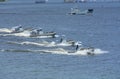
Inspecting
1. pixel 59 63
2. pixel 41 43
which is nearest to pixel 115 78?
pixel 59 63

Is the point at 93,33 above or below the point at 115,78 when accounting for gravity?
below

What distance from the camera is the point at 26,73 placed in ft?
232

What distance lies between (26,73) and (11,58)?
45.2ft

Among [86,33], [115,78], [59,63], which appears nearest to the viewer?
[115,78]

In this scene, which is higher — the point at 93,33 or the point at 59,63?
the point at 59,63

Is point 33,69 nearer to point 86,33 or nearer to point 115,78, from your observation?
point 115,78

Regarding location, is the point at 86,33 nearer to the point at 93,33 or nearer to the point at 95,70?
the point at 93,33

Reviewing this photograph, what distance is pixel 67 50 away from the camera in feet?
304

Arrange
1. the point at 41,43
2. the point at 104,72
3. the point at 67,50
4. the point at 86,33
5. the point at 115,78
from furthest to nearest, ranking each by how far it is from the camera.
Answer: the point at 86,33
the point at 41,43
the point at 67,50
the point at 104,72
the point at 115,78

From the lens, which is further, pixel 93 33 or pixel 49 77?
pixel 93 33

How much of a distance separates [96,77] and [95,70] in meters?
5.89

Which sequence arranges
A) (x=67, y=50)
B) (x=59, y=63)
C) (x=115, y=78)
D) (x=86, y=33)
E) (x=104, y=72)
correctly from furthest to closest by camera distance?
(x=86, y=33) → (x=67, y=50) → (x=59, y=63) → (x=104, y=72) → (x=115, y=78)

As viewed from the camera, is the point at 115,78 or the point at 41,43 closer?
the point at 115,78

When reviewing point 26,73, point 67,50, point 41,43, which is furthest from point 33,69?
point 41,43
